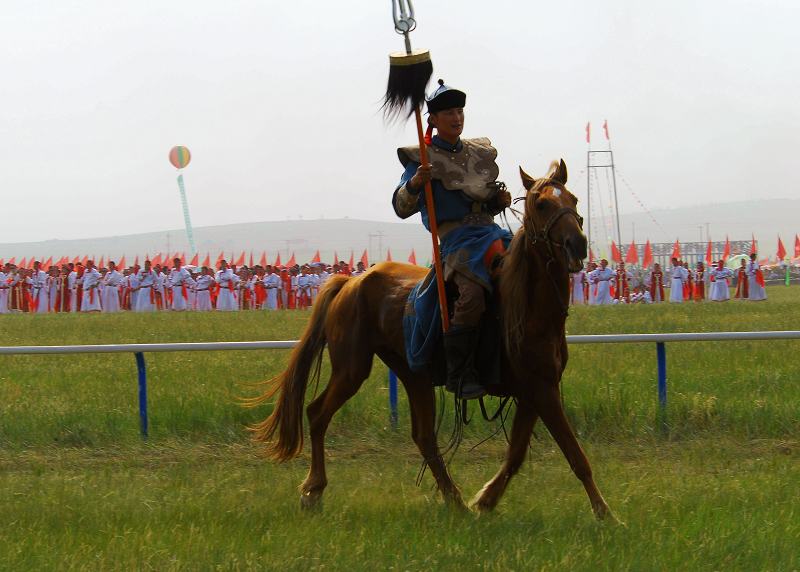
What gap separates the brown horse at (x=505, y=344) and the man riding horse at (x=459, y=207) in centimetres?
22

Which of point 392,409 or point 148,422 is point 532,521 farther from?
point 148,422

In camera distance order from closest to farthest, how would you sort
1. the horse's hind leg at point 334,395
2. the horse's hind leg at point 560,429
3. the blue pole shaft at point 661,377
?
the horse's hind leg at point 560,429
the horse's hind leg at point 334,395
the blue pole shaft at point 661,377

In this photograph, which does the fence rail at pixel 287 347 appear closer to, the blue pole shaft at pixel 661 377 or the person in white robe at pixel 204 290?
the blue pole shaft at pixel 661 377

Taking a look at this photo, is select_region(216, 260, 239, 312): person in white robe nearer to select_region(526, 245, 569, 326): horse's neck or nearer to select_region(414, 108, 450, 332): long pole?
select_region(414, 108, 450, 332): long pole

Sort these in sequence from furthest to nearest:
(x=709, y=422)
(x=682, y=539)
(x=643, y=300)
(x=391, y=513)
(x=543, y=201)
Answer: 1. (x=643, y=300)
2. (x=709, y=422)
3. (x=391, y=513)
4. (x=543, y=201)
5. (x=682, y=539)

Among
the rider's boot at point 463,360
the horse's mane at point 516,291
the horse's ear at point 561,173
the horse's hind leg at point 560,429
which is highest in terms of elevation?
the horse's ear at point 561,173

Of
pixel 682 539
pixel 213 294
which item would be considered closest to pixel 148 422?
pixel 682 539

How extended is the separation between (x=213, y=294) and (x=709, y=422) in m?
32.0

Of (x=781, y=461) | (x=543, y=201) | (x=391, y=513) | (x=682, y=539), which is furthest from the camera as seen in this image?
(x=781, y=461)

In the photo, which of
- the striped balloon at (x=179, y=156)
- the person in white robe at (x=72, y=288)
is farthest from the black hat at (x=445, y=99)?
the striped balloon at (x=179, y=156)

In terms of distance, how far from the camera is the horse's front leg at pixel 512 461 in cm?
712

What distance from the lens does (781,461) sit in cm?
858

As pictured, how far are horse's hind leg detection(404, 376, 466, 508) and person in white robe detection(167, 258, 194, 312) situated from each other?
109 feet

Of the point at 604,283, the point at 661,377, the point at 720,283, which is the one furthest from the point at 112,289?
the point at 661,377
